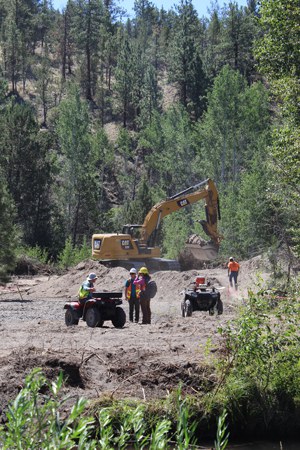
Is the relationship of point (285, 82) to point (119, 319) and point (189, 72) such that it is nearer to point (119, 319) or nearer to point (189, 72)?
point (119, 319)

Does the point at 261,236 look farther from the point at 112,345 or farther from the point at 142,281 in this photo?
the point at 112,345

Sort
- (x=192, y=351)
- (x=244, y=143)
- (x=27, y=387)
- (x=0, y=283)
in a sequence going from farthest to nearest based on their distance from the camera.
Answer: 1. (x=244, y=143)
2. (x=0, y=283)
3. (x=192, y=351)
4. (x=27, y=387)

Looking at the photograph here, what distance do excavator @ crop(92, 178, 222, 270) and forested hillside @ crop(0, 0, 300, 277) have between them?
3.05 metres

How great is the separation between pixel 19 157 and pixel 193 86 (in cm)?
3024

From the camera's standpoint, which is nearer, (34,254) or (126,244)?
(126,244)

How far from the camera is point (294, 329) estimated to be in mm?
13977

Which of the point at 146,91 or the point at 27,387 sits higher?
the point at 146,91

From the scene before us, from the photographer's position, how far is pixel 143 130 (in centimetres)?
8050

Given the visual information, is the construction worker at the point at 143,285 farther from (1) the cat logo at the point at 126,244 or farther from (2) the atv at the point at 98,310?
(1) the cat logo at the point at 126,244

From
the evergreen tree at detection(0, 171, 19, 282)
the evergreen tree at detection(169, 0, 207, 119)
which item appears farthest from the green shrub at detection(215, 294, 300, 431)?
the evergreen tree at detection(169, 0, 207, 119)

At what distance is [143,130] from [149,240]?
1725 inches

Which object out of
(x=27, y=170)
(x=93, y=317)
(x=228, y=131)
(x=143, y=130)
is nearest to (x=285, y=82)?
(x=93, y=317)

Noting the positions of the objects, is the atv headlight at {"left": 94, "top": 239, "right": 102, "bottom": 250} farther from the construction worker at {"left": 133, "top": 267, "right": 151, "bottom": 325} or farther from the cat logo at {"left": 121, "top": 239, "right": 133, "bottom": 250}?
the construction worker at {"left": 133, "top": 267, "right": 151, "bottom": 325}

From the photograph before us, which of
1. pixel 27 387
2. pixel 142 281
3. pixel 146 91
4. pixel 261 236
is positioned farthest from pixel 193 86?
pixel 27 387
